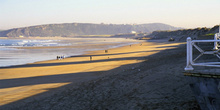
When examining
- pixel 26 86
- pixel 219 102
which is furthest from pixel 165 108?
pixel 26 86

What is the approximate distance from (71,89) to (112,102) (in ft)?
11.1

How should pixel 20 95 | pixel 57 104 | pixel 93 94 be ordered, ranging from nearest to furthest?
pixel 57 104 → pixel 93 94 → pixel 20 95

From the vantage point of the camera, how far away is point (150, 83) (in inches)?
348

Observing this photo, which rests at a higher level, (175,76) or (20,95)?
(175,76)

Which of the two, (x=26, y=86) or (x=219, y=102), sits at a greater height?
(x=219, y=102)

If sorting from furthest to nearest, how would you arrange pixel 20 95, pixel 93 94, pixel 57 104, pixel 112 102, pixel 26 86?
1. pixel 26 86
2. pixel 20 95
3. pixel 93 94
4. pixel 57 104
5. pixel 112 102

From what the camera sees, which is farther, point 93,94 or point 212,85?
point 93,94

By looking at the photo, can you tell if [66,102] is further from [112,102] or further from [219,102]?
[219,102]

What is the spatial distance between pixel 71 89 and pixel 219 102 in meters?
7.07

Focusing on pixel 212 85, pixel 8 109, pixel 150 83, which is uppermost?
pixel 212 85

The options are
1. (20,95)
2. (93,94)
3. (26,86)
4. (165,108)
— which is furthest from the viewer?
(26,86)

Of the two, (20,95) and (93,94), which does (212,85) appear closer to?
(93,94)

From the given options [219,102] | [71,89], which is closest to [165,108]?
[219,102]

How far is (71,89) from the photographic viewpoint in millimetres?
10109
